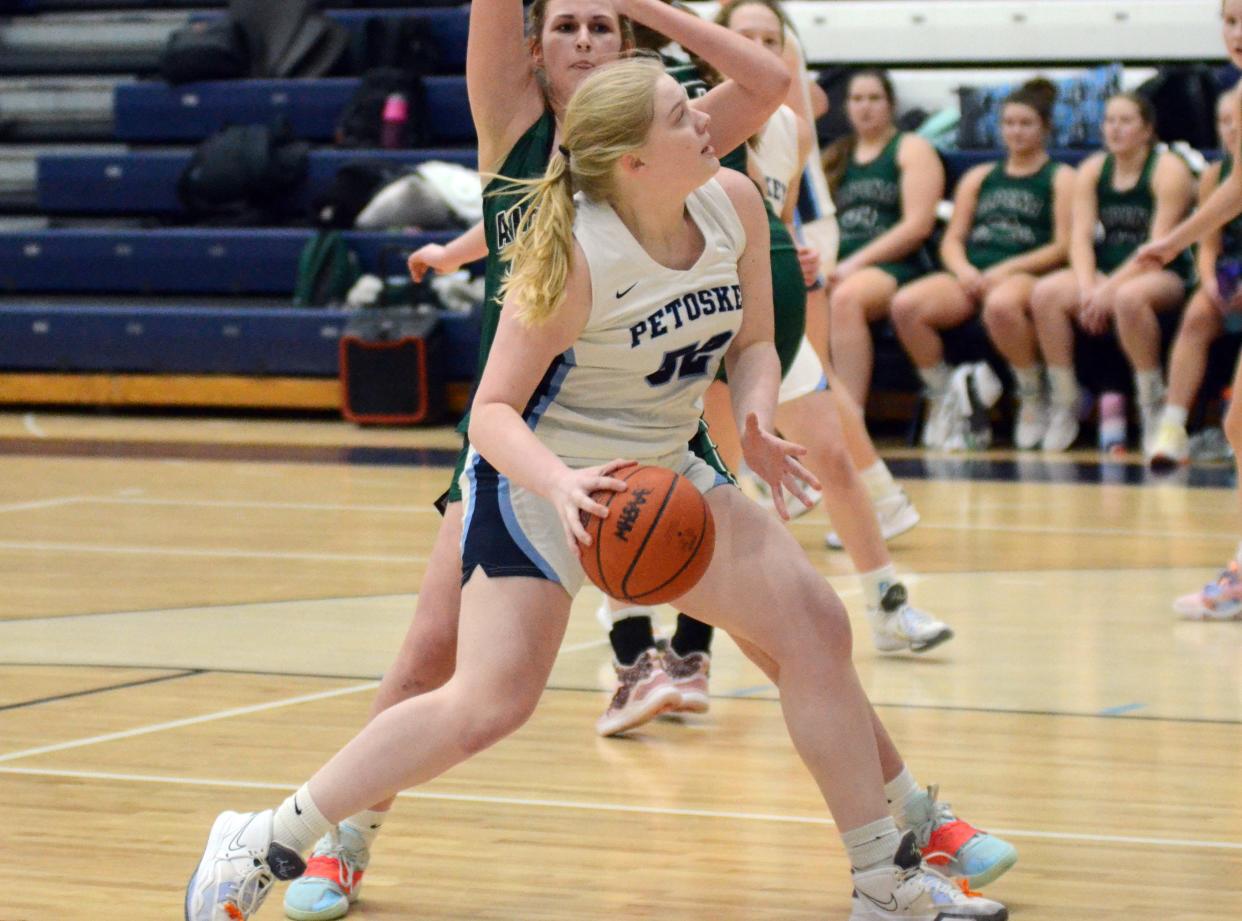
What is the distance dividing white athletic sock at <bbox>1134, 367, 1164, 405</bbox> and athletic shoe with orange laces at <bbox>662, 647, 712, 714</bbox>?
523 centimetres

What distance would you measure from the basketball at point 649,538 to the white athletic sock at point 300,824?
20.2 inches

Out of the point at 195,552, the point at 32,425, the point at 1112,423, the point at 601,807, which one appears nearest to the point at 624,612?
the point at 601,807

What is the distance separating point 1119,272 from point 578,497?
6754 mm

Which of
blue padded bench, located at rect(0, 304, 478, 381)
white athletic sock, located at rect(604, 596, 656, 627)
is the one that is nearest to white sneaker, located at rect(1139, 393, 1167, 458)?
blue padded bench, located at rect(0, 304, 478, 381)

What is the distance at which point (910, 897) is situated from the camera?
258 cm

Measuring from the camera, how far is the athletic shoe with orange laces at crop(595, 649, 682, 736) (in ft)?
12.6

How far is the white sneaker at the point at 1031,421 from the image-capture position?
9180 millimetres

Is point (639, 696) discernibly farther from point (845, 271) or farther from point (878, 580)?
point (845, 271)

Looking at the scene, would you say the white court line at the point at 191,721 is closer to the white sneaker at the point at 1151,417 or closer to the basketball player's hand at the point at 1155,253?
the basketball player's hand at the point at 1155,253

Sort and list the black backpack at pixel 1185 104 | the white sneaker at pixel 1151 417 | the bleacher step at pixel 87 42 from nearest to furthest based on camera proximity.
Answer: the white sneaker at pixel 1151 417, the black backpack at pixel 1185 104, the bleacher step at pixel 87 42

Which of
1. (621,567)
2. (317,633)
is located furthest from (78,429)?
(621,567)

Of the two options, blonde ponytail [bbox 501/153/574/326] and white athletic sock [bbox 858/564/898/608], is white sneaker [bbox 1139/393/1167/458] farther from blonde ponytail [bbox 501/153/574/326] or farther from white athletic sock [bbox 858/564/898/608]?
blonde ponytail [bbox 501/153/574/326]

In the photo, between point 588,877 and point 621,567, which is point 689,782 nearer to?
point 588,877

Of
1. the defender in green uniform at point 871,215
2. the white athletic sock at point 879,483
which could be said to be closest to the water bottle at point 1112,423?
the defender in green uniform at point 871,215
